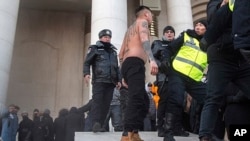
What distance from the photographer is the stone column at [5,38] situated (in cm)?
943

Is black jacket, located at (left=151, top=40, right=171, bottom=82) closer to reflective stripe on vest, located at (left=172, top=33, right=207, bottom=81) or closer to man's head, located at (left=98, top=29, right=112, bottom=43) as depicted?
reflective stripe on vest, located at (left=172, top=33, right=207, bottom=81)

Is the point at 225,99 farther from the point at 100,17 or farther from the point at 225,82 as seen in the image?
the point at 100,17

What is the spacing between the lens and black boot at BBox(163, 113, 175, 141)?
4.48 metres

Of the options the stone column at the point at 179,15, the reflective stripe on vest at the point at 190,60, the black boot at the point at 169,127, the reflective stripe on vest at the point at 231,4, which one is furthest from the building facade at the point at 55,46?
the reflective stripe on vest at the point at 231,4

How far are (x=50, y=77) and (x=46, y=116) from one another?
17.9ft

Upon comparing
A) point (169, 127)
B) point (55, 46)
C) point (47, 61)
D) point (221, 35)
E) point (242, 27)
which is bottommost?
point (169, 127)

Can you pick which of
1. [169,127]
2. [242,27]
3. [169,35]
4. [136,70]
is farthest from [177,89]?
[242,27]

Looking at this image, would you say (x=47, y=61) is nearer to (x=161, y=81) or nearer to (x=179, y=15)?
(x=179, y=15)

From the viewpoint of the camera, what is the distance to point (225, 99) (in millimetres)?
3594

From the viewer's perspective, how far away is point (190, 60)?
16.8 feet

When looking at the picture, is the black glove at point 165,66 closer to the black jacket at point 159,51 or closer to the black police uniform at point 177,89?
the black police uniform at point 177,89

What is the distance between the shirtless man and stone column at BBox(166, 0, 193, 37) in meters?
8.52

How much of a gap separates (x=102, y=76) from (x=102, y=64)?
0.84 feet

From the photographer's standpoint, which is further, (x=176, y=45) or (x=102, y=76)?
(x=102, y=76)
